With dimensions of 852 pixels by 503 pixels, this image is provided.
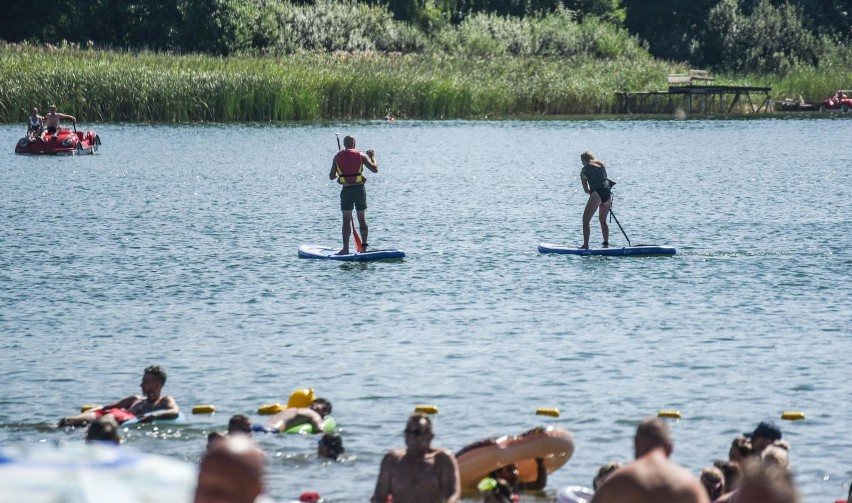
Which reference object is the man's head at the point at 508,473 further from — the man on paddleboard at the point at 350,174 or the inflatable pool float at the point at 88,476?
the man on paddleboard at the point at 350,174

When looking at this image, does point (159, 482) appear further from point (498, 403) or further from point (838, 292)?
point (838, 292)

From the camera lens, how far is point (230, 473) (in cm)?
597

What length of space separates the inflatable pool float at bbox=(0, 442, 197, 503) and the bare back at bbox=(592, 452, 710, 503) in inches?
84.2

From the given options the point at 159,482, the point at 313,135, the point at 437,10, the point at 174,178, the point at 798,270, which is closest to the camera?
the point at 159,482

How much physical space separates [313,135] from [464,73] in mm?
13947

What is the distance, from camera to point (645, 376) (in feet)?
59.7

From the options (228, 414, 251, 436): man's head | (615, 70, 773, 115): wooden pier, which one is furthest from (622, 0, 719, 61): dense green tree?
(228, 414, 251, 436): man's head

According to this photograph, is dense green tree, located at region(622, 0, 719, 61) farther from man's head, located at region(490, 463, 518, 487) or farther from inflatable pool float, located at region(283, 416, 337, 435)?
man's head, located at region(490, 463, 518, 487)

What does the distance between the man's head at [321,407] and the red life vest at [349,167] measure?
1034cm

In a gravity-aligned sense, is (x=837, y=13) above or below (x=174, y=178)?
above

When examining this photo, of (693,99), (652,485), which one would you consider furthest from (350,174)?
(693,99)

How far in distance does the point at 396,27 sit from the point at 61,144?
35.4 meters

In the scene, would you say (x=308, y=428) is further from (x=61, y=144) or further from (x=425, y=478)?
(x=61, y=144)

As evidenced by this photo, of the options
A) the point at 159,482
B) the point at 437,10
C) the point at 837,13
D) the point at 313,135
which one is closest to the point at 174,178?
the point at 313,135
